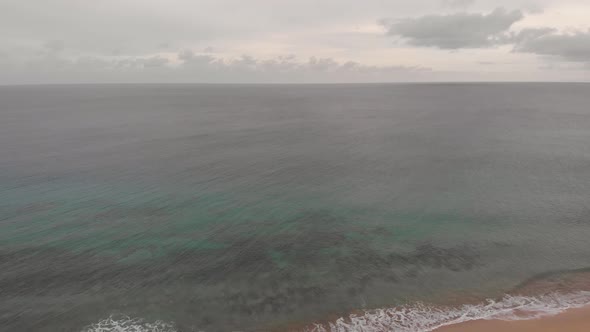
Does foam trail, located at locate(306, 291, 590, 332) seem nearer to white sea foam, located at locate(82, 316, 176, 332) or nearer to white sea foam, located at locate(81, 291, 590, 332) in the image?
white sea foam, located at locate(81, 291, 590, 332)

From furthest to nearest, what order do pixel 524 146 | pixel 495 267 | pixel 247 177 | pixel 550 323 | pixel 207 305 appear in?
pixel 524 146
pixel 247 177
pixel 495 267
pixel 207 305
pixel 550 323

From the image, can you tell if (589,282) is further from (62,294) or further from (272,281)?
(62,294)

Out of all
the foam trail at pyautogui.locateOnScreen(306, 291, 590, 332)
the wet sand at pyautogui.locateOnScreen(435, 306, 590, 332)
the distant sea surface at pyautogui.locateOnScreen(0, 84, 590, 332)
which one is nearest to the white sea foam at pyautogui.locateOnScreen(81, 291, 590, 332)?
the foam trail at pyautogui.locateOnScreen(306, 291, 590, 332)

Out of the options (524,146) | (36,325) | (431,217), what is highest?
(524,146)

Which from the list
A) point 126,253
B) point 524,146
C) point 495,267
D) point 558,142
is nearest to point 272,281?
point 126,253

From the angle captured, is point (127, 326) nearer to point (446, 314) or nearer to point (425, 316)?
point (425, 316)

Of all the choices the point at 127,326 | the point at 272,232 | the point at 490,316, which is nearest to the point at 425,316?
the point at 490,316
